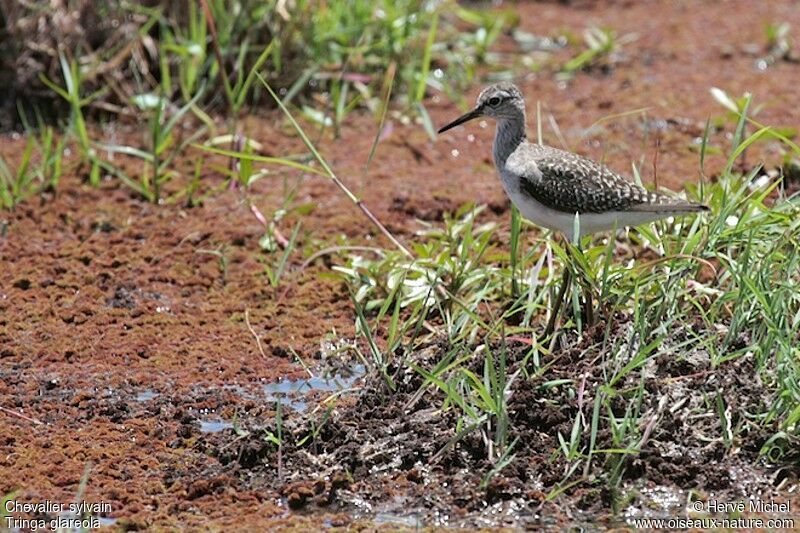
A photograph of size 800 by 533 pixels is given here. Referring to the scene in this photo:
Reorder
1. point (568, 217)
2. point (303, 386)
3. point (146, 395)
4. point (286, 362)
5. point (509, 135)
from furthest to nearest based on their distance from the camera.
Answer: point (509, 135) → point (286, 362) → point (568, 217) → point (303, 386) → point (146, 395)

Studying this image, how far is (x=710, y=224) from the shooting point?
259 inches

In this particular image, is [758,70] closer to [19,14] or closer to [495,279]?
[495,279]

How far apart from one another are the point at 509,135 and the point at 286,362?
5.63ft

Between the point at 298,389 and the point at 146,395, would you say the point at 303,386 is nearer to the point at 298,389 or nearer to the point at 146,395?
the point at 298,389

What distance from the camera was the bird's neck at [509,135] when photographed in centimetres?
743

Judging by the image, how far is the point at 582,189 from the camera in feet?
22.7

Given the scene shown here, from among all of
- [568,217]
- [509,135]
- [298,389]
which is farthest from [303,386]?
[509,135]

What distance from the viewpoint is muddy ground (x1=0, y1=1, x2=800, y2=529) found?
5.69m

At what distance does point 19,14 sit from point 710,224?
17.6 feet

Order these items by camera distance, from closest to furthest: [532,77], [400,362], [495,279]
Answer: [400,362], [495,279], [532,77]

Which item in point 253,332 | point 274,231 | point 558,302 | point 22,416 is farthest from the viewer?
point 274,231

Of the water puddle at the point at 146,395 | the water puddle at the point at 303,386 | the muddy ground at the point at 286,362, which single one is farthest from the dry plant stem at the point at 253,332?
the water puddle at the point at 146,395

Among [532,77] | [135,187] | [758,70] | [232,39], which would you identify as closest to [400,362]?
[135,187]

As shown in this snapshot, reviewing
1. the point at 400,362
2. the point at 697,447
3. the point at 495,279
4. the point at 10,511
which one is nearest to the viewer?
the point at 10,511
